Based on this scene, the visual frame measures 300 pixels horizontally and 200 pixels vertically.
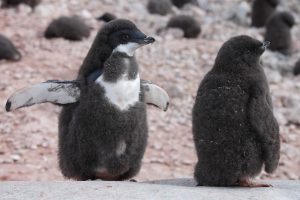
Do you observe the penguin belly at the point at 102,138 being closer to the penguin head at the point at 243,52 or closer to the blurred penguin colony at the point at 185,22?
the penguin head at the point at 243,52

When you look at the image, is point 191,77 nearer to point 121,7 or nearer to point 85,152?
point 121,7

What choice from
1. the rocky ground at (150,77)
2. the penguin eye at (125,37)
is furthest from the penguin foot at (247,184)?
the rocky ground at (150,77)

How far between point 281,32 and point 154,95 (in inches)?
290

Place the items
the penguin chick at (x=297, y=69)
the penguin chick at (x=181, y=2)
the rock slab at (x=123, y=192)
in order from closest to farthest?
the rock slab at (x=123, y=192), the penguin chick at (x=297, y=69), the penguin chick at (x=181, y=2)

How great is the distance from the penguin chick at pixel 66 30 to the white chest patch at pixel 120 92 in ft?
19.7

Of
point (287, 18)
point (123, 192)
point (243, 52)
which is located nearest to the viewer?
point (123, 192)

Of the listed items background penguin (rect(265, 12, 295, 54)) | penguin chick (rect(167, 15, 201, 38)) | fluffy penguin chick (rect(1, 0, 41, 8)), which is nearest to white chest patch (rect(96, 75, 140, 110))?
penguin chick (rect(167, 15, 201, 38))

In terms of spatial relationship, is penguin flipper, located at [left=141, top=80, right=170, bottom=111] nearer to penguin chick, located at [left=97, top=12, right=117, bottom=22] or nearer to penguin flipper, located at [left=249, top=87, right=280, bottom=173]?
penguin flipper, located at [left=249, top=87, right=280, bottom=173]

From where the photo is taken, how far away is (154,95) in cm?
400

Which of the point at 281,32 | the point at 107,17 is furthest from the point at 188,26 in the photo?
the point at 281,32

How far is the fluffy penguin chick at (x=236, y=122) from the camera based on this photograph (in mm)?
3262

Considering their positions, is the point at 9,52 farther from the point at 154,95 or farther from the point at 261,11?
the point at 261,11

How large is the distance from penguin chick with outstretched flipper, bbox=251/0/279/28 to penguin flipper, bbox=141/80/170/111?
8737mm

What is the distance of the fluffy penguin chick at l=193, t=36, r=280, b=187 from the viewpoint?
10.7 ft
